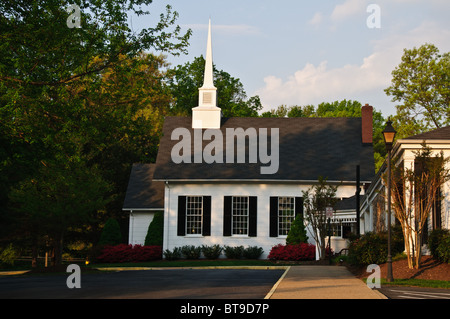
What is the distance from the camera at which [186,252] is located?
35656 millimetres

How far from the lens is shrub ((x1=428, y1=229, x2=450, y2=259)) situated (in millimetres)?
18906

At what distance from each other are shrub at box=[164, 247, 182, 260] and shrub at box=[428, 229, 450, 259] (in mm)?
18831

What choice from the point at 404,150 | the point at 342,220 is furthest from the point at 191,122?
the point at 404,150

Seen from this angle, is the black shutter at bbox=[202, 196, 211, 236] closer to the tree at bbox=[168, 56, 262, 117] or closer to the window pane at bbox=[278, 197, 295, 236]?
the window pane at bbox=[278, 197, 295, 236]

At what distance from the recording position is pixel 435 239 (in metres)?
19.1

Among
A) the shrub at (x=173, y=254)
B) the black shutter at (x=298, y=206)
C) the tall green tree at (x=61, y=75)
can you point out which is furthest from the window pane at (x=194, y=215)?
the tall green tree at (x=61, y=75)

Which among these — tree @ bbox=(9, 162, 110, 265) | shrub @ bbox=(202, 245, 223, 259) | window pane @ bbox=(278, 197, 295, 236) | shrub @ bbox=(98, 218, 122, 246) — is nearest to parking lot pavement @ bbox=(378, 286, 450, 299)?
tree @ bbox=(9, 162, 110, 265)

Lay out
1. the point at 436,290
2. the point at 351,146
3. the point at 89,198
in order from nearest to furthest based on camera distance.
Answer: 1. the point at 436,290
2. the point at 89,198
3. the point at 351,146

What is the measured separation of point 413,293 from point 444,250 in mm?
4568

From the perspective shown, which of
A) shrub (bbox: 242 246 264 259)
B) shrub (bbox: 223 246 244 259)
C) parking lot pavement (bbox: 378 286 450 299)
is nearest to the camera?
parking lot pavement (bbox: 378 286 450 299)

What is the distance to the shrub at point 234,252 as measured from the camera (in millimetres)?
35375

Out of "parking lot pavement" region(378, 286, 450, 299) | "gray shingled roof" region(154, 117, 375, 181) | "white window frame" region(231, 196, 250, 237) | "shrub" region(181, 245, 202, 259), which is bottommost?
"parking lot pavement" region(378, 286, 450, 299)
